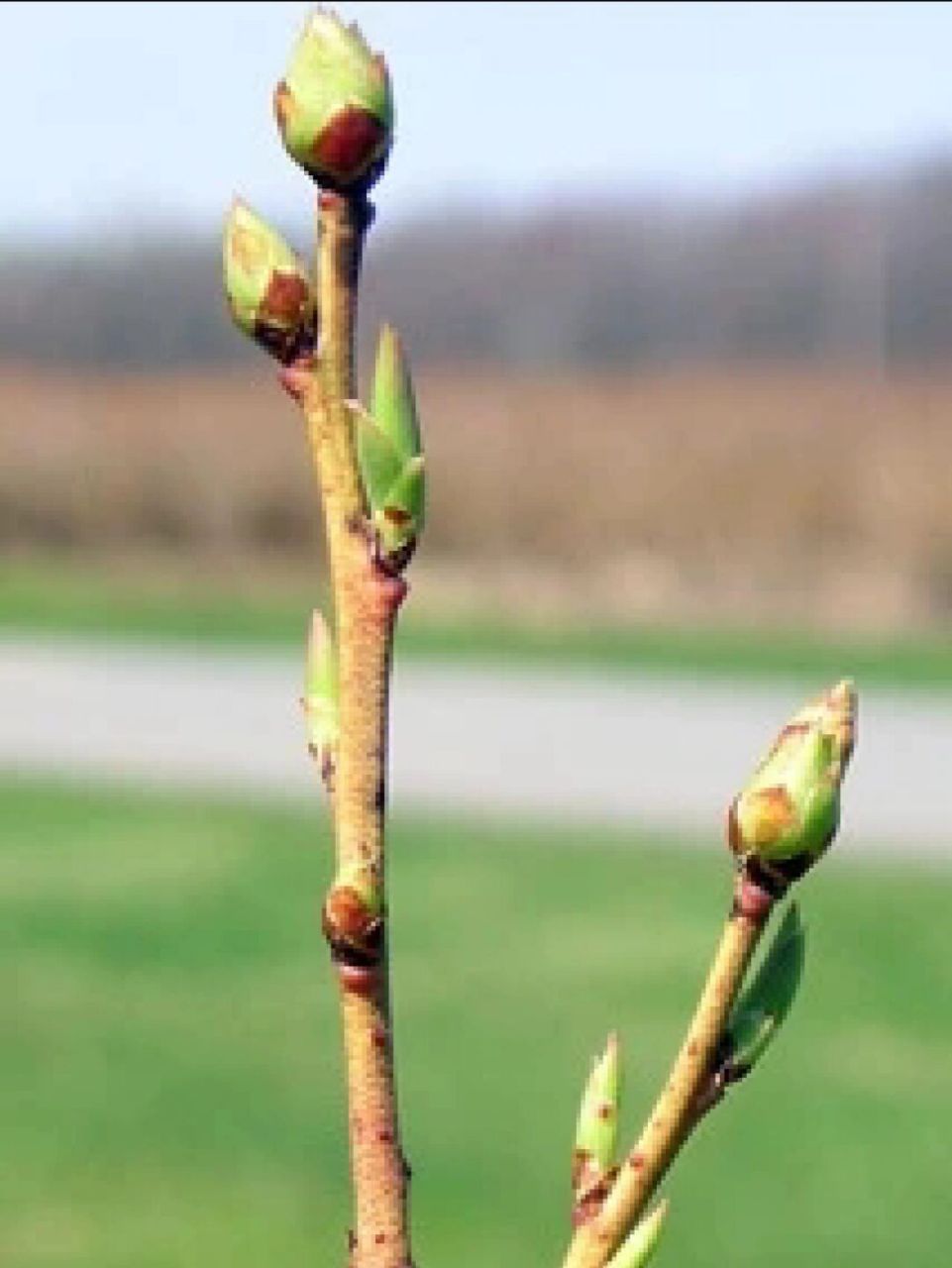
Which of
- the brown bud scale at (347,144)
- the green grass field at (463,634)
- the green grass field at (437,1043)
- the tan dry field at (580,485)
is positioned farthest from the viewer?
the tan dry field at (580,485)

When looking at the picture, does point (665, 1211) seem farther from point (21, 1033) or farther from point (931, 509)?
point (931, 509)

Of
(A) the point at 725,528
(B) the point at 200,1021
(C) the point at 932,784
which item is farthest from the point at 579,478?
(B) the point at 200,1021

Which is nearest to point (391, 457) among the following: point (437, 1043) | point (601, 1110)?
point (601, 1110)

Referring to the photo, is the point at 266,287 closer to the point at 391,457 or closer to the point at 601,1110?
the point at 391,457

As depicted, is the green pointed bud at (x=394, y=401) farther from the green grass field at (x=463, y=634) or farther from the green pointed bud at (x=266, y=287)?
the green grass field at (x=463, y=634)

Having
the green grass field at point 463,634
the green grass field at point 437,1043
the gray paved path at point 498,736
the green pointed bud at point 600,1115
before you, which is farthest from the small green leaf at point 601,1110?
the green grass field at point 463,634

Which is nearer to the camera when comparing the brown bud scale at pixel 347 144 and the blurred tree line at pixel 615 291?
the brown bud scale at pixel 347 144
